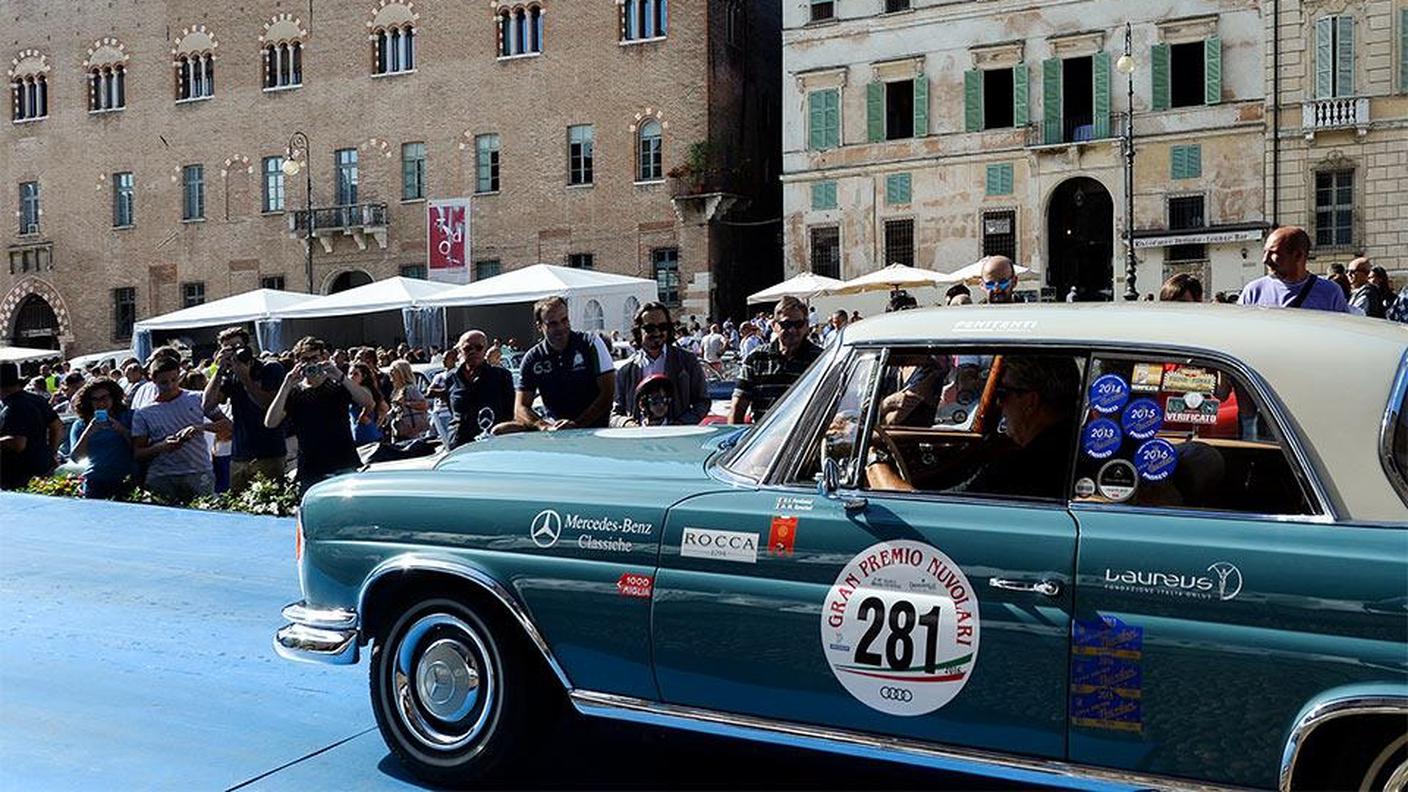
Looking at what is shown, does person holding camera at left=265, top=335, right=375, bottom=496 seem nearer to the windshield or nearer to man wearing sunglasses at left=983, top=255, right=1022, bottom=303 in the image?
man wearing sunglasses at left=983, top=255, right=1022, bottom=303

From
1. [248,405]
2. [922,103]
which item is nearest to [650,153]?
[922,103]

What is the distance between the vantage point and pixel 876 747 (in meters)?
3.83

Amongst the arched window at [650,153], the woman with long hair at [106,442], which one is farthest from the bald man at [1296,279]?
the arched window at [650,153]

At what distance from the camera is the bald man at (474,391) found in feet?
31.0

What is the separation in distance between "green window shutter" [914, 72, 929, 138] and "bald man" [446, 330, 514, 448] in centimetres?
2644

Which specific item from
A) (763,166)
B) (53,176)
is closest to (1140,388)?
(763,166)

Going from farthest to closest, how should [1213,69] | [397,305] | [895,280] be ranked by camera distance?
[1213,69], [895,280], [397,305]

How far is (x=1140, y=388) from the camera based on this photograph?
3.74 m

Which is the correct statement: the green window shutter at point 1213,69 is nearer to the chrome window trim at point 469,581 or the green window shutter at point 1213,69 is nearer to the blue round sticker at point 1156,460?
the blue round sticker at point 1156,460

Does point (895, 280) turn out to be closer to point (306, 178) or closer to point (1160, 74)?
point (1160, 74)

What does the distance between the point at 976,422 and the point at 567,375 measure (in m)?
4.49

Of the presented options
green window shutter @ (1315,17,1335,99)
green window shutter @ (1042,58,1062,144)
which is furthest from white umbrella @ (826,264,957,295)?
green window shutter @ (1315,17,1335,99)

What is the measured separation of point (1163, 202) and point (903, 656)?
30318 millimetres

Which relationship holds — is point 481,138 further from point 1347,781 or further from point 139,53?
point 1347,781
